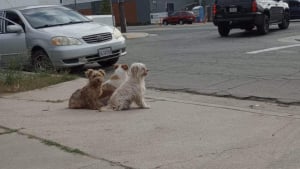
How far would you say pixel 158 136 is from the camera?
235 inches

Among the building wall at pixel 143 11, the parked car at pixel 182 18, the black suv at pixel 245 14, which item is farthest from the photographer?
the building wall at pixel 143 11

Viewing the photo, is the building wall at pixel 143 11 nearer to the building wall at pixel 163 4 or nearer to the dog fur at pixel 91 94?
the building wall at pixel 163 4

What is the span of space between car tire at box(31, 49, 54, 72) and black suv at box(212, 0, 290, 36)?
897cm

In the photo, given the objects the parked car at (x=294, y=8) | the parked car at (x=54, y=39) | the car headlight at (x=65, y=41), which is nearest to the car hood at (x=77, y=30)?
the parked car at (x=54, y=39)

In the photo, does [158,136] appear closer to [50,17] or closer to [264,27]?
[50,17]

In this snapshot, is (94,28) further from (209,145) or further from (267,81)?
(209,145)

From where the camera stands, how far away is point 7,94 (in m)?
9.73

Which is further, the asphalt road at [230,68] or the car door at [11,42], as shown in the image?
A: the car door at [11,42]

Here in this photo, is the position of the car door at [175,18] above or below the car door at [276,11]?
below

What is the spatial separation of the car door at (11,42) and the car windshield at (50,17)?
0.38 meters

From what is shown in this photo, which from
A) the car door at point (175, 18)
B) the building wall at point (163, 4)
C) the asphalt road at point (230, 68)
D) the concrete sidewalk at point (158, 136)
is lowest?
the car door at point (175, 18)

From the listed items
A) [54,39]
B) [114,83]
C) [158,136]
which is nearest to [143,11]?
[54,39]

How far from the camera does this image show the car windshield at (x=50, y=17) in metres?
12.3

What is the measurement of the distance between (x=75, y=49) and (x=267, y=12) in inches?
397
